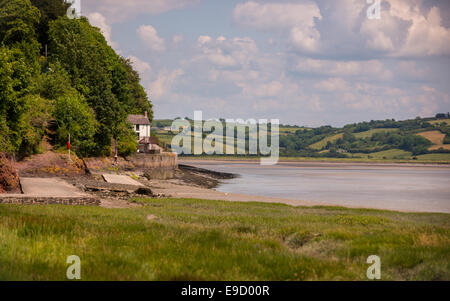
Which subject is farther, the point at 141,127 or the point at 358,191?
the point at 141,127

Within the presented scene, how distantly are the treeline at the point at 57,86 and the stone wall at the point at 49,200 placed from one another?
55.8 ft

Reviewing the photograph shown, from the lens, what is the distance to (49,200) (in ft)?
98.2

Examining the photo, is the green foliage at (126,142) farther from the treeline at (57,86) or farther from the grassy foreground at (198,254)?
the grassy foreground at (198,254)

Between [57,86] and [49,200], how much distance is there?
43.5 metres

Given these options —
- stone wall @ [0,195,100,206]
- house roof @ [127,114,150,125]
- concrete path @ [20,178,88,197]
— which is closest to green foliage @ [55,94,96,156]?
concrete path @ [20,178,88,197]

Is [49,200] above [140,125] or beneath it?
beneath

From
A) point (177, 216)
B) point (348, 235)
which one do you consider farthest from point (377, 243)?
point (177, 216)

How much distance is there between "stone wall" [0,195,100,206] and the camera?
28.7 meters

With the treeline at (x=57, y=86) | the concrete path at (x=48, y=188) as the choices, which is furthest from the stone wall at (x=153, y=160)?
the concrete path at (x=48, y=188)

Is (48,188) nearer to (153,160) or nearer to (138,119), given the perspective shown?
(153,160)

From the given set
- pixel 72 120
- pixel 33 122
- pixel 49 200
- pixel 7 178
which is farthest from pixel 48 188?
pixel 72 120

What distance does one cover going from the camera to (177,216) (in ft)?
80.7

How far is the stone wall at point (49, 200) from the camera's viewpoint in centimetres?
2872
